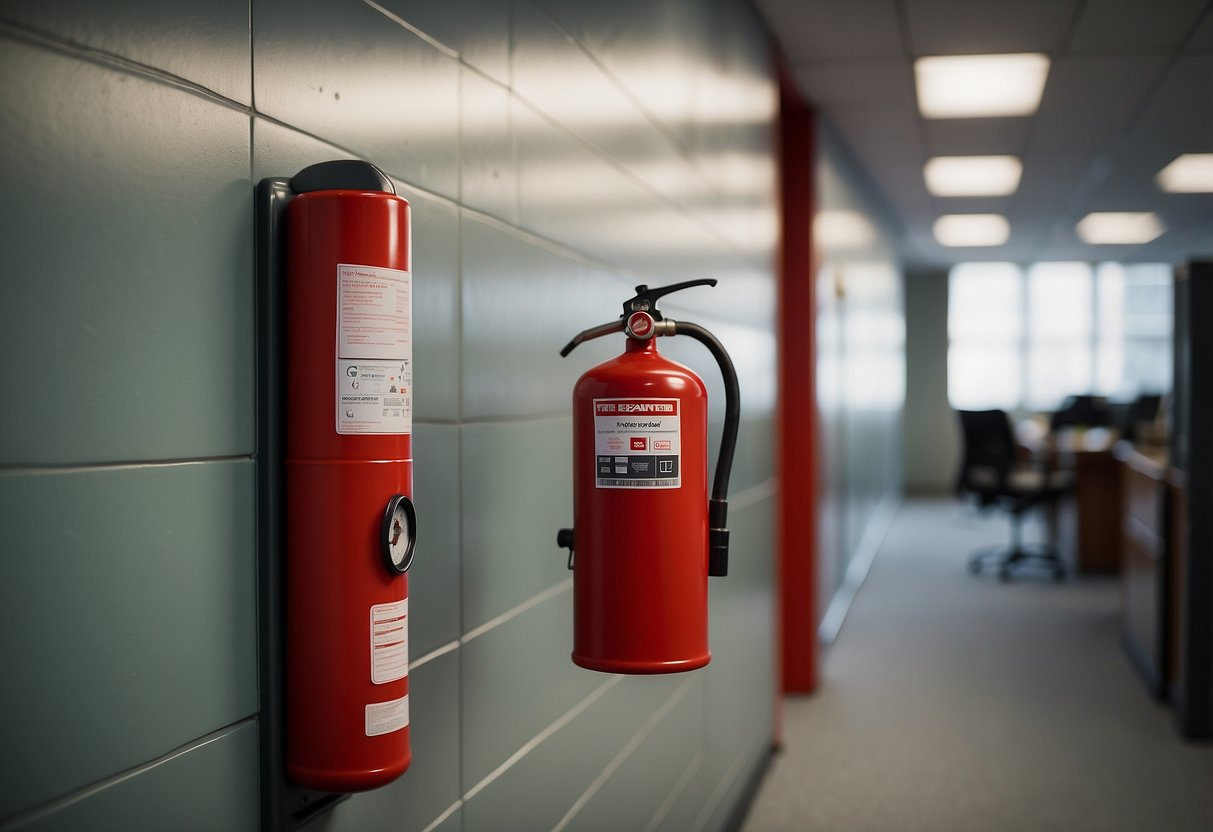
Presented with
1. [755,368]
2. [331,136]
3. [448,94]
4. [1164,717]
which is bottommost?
[1164,717]

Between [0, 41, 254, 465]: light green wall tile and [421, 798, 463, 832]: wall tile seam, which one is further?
[421, 798, 463, 832]: wall tile seam

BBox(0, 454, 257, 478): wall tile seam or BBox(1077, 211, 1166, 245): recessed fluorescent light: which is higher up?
BBox(1077, 211, 1166, 245): recessed fluorescent light

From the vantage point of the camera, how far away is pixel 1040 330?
1142 centimetres

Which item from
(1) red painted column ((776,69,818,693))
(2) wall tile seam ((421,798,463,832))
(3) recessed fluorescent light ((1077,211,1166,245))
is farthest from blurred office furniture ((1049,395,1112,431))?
(2) wall tile seam ((421,798,463,832))

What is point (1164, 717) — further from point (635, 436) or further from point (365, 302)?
point (365, 302)

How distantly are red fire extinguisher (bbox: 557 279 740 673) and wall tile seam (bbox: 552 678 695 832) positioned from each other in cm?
48

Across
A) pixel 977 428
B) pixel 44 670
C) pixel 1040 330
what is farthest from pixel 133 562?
pixel 1040 330

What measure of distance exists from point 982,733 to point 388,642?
3.27 m

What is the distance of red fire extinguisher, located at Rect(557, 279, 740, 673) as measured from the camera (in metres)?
1.34

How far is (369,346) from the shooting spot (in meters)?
1.00

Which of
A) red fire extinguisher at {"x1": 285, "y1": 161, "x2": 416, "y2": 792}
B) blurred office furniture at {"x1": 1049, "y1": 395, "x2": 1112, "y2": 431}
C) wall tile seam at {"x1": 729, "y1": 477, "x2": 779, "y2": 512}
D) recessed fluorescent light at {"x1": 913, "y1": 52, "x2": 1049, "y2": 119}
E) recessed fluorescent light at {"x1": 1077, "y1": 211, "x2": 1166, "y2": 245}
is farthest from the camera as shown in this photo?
blurred office furniture at {"x1": 1049, "y1": 395, "x2": 1112, "y2": 431}

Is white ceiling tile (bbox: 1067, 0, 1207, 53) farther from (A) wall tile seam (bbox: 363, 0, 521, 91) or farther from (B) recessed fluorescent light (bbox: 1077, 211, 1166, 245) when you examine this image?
(B) recessed fluorescent light (bbox: 1077, 211, 1166, 245)

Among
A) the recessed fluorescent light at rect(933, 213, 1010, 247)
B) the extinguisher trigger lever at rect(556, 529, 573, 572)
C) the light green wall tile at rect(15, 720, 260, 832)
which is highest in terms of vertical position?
the recessed fluorescent light at rect(933, 213, 1010, 247)

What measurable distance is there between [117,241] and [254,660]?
409mm
